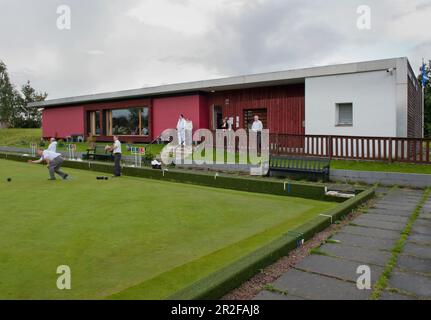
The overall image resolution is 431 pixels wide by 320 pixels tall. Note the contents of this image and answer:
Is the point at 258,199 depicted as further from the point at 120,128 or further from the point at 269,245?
the point at 120,128

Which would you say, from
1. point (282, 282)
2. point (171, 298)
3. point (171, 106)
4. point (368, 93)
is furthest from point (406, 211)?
point (171, 106)

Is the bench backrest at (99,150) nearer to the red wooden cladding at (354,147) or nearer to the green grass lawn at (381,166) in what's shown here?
the red wooden cladding at (354,147)

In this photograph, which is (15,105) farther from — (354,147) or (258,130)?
(354,147)

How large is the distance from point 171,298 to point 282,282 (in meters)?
1.18

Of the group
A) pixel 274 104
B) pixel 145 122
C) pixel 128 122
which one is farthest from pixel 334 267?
pixel 128 122

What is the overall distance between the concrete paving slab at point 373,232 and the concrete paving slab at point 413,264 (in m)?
0.87

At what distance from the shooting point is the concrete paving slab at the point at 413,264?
376 centimetres

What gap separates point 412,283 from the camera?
3404 mm

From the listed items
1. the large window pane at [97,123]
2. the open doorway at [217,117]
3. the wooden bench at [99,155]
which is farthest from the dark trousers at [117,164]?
the large window pane at [97,123]

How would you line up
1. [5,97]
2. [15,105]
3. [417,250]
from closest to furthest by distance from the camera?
[417,250] → [5,97] → [15,105]

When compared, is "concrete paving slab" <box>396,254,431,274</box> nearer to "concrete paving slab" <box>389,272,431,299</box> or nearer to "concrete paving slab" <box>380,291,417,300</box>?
"concrete paving slab" <box>389,272,431,299</box>

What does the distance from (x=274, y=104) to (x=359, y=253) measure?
1445 centimetres

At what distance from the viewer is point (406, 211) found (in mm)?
6816

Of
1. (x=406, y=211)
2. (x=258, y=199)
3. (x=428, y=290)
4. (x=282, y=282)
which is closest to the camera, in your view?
(x=428, y=290)
